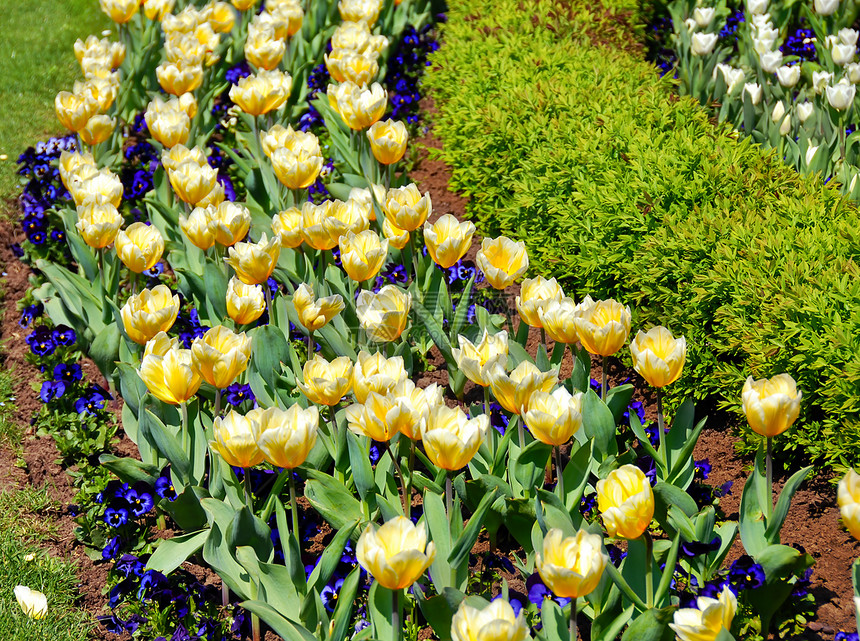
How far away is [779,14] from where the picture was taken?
630 cm

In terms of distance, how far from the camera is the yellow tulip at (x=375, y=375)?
2.49 m

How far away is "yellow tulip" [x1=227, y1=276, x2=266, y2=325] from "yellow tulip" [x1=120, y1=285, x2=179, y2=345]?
19 centimetres

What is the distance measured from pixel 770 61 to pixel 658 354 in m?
3.18

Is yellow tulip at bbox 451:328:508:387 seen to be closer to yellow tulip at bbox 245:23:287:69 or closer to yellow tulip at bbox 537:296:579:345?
yellow tulip at bbox 537:296:579:345

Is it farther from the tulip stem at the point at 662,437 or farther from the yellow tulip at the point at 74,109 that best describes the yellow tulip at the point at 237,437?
the yellow tulip at the point at 74,109

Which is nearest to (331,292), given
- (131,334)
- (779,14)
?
(131,334)

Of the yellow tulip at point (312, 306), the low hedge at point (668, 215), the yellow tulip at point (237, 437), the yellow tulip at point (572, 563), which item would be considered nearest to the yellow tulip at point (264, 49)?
the low hedge at point (668, 215)

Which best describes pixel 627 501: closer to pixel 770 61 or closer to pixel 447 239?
pixel 447 239

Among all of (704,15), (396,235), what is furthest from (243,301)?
(704,15)

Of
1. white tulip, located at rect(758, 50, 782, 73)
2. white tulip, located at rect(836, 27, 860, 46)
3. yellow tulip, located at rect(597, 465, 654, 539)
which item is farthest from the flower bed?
white tulip, located at rect(836, 27, 860, 46)

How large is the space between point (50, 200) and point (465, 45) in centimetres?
270

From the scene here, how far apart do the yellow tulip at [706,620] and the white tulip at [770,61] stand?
3.90 m

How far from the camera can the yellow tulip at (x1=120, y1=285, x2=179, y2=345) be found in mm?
2905

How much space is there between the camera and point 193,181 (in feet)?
11.8
